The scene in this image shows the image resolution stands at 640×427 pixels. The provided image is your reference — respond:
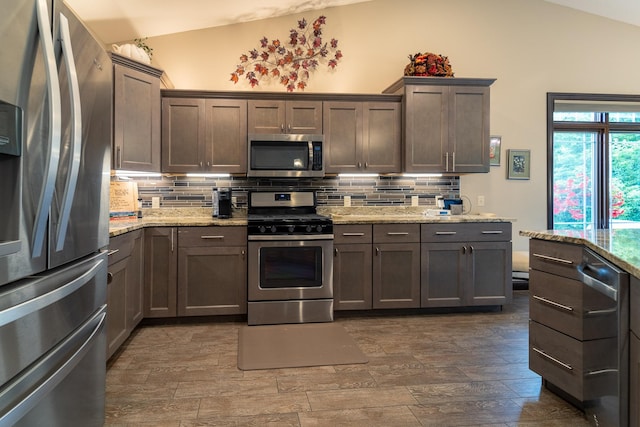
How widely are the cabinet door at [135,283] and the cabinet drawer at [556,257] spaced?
2620 mm

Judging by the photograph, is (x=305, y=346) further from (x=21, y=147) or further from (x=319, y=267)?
(x=21, y=147)

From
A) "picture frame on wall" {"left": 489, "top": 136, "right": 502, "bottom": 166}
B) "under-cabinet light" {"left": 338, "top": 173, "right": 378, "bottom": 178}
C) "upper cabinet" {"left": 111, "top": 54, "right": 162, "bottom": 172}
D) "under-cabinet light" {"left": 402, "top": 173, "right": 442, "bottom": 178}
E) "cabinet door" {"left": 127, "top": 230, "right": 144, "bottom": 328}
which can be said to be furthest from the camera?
"picture frame on wall" {"left": 489, "top": 136, "right": 502, "bottom": 166}

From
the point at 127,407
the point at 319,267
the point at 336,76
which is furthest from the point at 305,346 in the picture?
the point at 336,76

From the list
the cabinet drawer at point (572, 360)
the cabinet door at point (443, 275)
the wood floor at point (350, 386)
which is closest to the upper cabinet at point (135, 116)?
the wood floor at point (350, 386)

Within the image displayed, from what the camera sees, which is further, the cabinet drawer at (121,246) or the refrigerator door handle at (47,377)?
the cabinet drawer at (121,246)

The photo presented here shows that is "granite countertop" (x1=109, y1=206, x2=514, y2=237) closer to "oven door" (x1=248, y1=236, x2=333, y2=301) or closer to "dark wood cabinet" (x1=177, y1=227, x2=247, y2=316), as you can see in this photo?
"dark wood cabinet" (x1=177, y1=227, x2=247, y2=316)

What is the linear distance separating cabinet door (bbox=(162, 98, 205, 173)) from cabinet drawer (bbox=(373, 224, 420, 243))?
1.73 metres

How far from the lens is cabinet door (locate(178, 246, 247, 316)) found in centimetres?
328

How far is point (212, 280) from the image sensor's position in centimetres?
331

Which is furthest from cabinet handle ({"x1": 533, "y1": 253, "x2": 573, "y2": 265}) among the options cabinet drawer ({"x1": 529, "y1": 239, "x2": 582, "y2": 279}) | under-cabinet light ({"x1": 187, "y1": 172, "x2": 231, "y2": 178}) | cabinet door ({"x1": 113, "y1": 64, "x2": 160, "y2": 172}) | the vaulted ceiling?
the vaulted ceiling

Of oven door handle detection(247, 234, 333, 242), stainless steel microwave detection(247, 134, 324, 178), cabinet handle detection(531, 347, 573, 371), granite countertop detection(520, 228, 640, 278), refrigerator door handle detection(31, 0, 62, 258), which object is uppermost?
stainless steel microwave detection(247, 134, 324, 178)

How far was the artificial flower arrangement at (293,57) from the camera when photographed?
3.98 metres

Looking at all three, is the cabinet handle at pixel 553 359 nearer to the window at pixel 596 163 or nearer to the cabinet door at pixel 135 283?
the cabinet door at pixel 135 283

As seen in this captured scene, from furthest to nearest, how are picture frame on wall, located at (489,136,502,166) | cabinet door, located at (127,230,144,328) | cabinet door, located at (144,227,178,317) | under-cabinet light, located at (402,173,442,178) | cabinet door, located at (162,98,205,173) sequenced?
1. picture frame on wall, located at (489,136,502,166)
2. under-cabinet light, located at (402,173,442,178)
3. cabinet door, located at (162,98,205,173)
4. cabinet door, located at (144,227,178,317)
5. cabinet door, located at (127,230,144,328)
